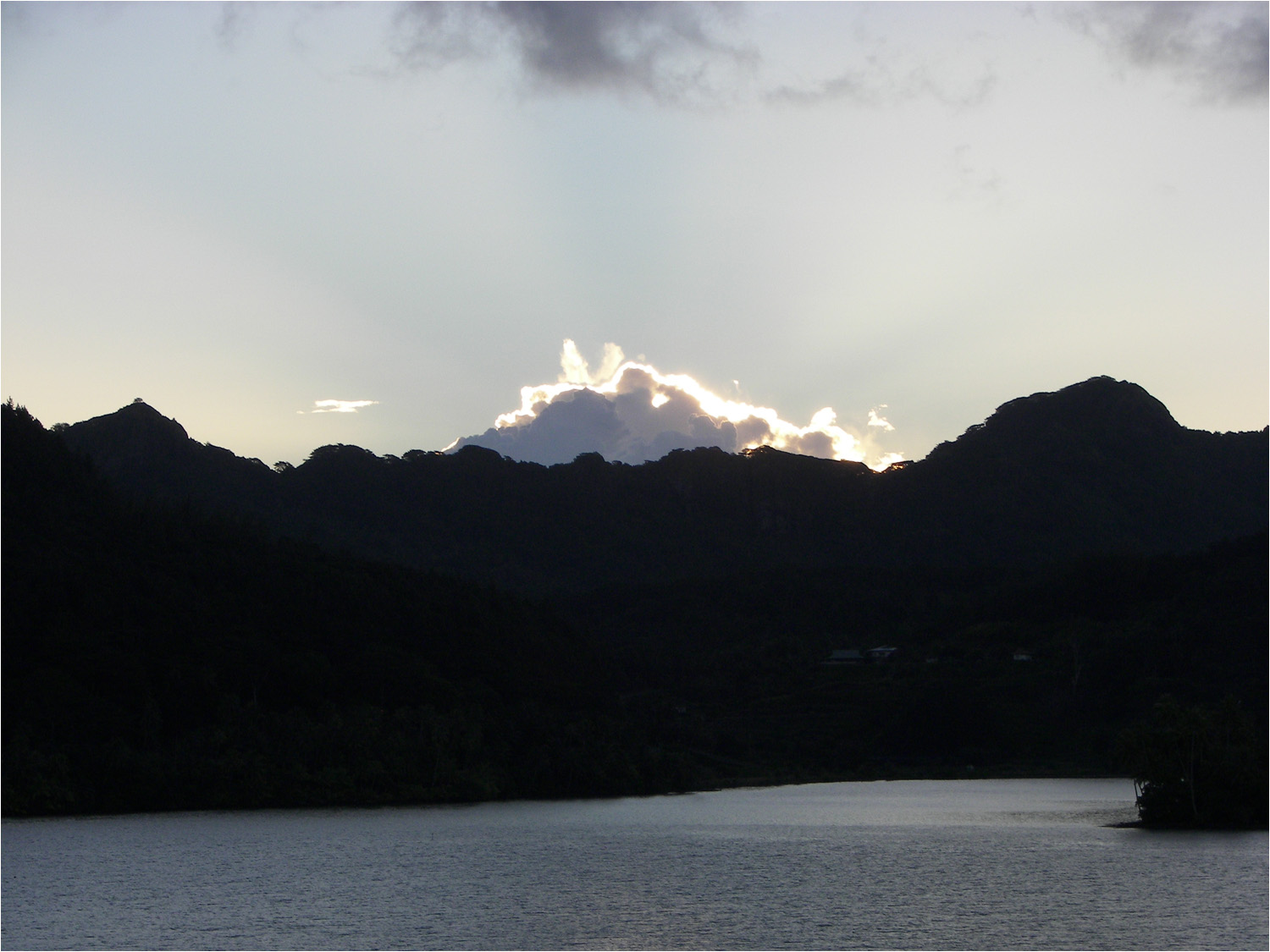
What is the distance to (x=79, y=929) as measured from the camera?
50.0 m

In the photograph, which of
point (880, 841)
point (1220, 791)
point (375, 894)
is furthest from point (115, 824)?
point (1220, 791)

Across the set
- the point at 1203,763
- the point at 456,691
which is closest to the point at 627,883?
the point at 1203,763

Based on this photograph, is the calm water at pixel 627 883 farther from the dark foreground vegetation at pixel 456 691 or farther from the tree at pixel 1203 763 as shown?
the dark foreground vegetation at pixel 456 691

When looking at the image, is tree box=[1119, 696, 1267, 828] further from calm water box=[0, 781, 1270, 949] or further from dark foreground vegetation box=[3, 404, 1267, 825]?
calm water box=[0, 781, 1270, 949]

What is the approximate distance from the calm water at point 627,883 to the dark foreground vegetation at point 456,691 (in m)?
8.18

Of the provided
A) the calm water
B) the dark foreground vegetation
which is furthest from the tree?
the calm water

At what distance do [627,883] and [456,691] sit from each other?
229 feet

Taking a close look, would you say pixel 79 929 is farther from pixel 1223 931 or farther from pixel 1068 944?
pixel 1223 931

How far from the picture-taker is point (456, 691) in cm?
13050

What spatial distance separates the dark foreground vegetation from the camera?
327ft

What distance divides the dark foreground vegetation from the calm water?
26.9ft

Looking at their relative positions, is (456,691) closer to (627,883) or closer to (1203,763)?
(627,883)

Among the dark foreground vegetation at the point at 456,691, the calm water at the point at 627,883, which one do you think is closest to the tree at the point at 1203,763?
the dark foreground vegetation at the point at 456,691

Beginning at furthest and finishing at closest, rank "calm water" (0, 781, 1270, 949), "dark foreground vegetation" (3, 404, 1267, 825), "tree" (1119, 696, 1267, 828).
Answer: "dark foreground vegetation" (3, 404, 1267, 825)
"tree" (1119, 696, 1267, 828)
"calm water" (0, 781, 1270, 949)
